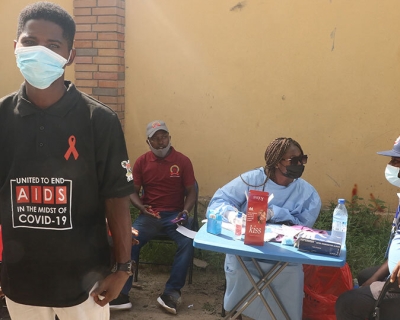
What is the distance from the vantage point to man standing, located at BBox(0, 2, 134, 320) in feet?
5.56

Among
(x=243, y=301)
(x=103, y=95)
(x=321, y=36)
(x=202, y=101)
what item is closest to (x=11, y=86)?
(x=103, y=95)

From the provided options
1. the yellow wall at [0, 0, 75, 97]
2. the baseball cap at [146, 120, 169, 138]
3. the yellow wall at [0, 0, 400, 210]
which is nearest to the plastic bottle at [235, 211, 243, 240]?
the baseball cap at [146, 120, 169, 138]

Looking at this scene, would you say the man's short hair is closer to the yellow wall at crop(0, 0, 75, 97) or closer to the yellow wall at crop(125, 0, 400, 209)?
the yellow wall at crop(125, 0, 400, 209)

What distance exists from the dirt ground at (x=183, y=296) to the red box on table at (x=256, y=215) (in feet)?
4.18

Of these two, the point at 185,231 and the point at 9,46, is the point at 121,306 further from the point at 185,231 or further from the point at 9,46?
the point at 9,46

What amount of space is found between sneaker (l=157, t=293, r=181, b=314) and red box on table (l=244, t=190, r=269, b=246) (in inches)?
52.0

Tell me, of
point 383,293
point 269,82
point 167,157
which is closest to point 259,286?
point 383,293

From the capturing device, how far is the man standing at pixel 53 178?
5.56 feet

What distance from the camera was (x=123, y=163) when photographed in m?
1.78

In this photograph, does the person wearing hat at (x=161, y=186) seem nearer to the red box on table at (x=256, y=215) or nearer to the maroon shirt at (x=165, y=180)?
the maroon shirt at (x=165, y=180)

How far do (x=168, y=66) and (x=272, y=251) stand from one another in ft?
10.3

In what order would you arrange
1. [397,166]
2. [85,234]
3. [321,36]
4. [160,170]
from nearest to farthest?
[85,234] < [397,166] < [160,170] < [321,36]

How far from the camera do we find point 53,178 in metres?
1.69

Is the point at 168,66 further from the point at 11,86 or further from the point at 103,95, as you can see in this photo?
the point at 11,86
